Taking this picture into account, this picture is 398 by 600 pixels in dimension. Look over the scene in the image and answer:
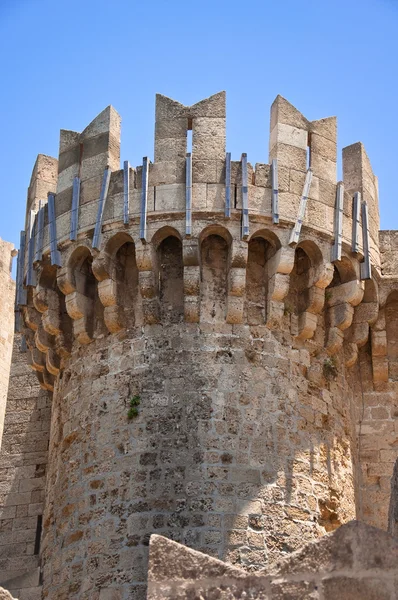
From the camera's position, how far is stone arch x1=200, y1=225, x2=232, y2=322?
36.2ft

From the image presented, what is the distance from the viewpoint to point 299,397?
36.3 ft

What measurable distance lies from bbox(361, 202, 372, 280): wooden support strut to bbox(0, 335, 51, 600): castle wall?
13.8 ft

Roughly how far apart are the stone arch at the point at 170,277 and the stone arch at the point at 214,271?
0.22 m

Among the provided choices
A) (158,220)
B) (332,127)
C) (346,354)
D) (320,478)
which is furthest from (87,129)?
(320,478)

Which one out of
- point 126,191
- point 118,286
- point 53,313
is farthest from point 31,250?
point 126,191

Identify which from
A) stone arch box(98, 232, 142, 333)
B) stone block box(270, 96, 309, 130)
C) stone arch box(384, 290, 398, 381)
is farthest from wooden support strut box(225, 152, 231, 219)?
stone arch box(384, 290, 398, 381)

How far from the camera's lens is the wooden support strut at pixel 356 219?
1163 centimetres

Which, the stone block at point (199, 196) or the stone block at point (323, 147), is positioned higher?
the stone block at point (323, 147)

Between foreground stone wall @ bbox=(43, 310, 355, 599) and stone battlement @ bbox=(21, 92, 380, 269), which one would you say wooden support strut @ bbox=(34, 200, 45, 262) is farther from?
foreground stone wall @ bbox=(43, 310, 355, 599)

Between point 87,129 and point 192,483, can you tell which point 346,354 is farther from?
point 87,129

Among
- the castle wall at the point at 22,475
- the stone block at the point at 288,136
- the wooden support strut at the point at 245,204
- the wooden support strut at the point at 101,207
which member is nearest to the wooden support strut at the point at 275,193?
the wooden support strut at the point at 245,204

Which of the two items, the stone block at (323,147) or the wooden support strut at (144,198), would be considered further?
the stone block at (323,147)

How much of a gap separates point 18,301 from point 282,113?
3.41 m

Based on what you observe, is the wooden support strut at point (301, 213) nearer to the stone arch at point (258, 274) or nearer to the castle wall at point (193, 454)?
the stone arch at point (258, 274)
